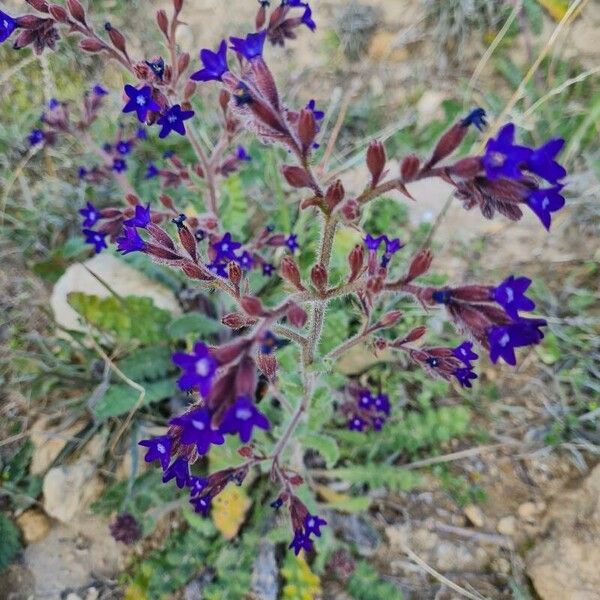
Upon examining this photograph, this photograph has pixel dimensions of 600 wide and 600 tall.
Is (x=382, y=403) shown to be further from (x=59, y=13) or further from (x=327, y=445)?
(x=59, y=13)

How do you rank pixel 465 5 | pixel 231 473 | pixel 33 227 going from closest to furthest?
pixel 231 473
pixel 33 227
pixel 465 5

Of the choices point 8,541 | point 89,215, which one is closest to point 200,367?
point 89,215

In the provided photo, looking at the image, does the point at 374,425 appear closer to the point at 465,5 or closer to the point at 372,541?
the point at 372,541

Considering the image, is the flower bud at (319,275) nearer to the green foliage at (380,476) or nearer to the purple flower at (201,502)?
the purple flower at (201,502)

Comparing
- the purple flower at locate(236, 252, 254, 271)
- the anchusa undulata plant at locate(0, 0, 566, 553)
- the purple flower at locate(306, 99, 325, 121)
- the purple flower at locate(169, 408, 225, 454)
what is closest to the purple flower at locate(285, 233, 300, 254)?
the anchusa undulata plant at locate(0, 0, 566, 553)

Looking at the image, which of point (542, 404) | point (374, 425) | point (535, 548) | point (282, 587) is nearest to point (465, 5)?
point (542, 404)

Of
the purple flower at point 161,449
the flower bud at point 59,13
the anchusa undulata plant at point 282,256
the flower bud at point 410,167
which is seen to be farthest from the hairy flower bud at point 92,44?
the purple flower at point 161,449
